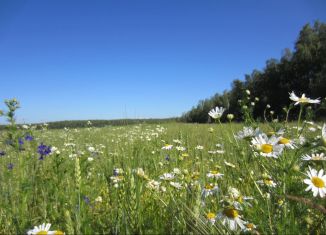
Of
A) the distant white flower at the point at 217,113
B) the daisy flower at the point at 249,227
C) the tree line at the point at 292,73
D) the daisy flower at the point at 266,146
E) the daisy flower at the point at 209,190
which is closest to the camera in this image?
the daisy flower at the point at 249,227

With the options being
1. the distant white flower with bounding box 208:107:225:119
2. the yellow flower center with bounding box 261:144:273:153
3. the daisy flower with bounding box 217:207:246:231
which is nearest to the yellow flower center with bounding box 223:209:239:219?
the daisy flower with bounding box 217:207:246:231

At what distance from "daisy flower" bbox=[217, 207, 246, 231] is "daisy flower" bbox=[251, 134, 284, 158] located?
1.21 feet

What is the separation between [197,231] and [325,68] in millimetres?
32256

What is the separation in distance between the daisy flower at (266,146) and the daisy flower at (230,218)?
0.37 m

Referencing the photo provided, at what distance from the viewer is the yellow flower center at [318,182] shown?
4.56ft

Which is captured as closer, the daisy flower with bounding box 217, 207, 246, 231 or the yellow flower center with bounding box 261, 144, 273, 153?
the daisy flower with bounding box 217, 207, 246, 231

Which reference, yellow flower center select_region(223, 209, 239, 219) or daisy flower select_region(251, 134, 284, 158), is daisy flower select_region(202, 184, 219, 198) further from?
daisy flower select_region(251, 134, 284, 158)

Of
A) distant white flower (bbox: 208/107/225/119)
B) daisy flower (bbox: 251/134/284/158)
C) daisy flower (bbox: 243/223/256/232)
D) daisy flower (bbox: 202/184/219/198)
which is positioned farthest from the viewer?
distant white flower (bbox: 208/107/225/119)

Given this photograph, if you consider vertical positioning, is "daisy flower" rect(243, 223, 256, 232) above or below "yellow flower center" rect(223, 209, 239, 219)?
below

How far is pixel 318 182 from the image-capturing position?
1.41 metres

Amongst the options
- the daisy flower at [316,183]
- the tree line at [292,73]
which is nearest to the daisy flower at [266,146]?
the daisy flower at [316,183]

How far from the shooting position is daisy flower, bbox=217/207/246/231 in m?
1.35

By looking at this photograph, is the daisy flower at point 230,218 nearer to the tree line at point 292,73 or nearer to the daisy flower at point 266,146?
the daisy flower at point 266,146

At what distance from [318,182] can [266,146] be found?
32cm
